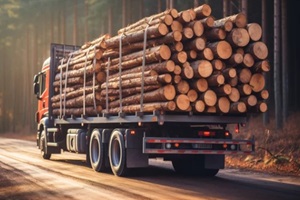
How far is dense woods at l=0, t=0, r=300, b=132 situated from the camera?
79.4ft

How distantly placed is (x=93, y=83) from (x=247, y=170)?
510 centimetres

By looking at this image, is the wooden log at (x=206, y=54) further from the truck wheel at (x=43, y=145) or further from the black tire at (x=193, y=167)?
the truck wheel at (x=43, y=145)

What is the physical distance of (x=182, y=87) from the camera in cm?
1126

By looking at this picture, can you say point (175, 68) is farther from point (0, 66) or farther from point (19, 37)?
point (0, 66)

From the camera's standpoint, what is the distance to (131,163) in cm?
1195

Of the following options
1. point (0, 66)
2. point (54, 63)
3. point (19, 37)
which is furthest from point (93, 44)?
point (0, 66)

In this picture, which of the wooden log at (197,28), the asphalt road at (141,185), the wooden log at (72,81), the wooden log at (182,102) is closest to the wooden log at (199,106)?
the wooden log at (182,102)

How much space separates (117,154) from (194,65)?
3125mm

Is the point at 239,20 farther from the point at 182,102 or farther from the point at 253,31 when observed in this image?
the point at 182,102

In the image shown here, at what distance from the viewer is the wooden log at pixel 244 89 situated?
11789mm

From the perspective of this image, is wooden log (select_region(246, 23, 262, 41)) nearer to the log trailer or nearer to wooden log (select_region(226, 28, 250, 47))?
wooden log (select_region(226, 28, 250, 47))

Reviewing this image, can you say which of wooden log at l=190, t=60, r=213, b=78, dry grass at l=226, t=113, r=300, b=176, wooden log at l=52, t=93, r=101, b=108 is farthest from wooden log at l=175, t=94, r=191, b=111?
dry grass at l=226, t=113, r=300, b=176

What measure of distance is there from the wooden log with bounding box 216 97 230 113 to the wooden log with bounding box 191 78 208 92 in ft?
1.59

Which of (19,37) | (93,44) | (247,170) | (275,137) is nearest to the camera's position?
(247,170)
